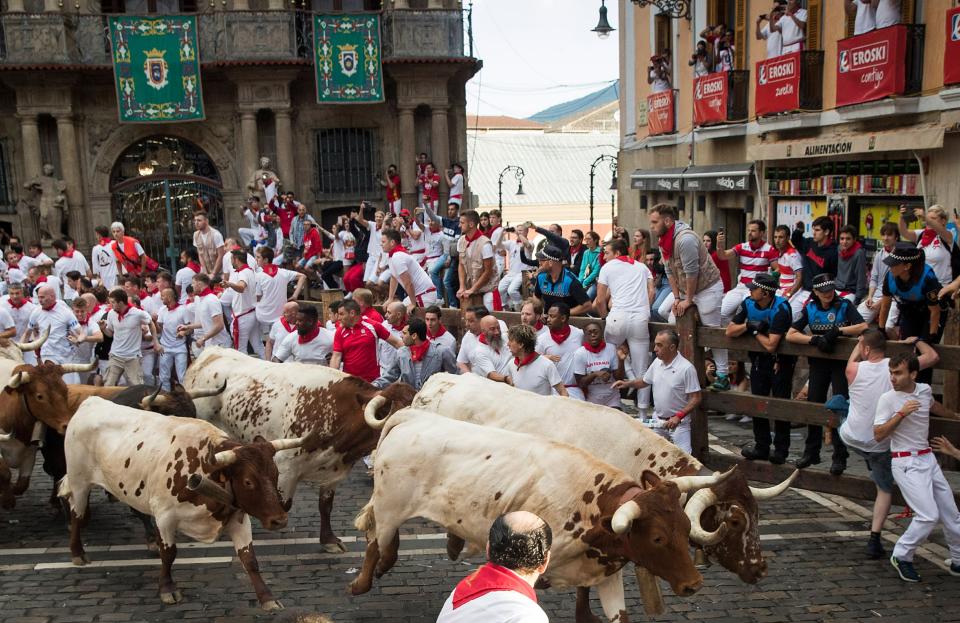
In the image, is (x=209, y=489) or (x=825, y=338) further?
(x=825, y=338)

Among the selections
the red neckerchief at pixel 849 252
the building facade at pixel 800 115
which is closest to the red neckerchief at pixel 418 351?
the red neckerchief at pixel 849 252

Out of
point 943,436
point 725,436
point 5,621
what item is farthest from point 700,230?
point 5,621

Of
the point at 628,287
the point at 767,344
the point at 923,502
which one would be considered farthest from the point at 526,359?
the point at 923,502

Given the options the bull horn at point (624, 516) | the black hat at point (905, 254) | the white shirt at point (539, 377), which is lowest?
the bull horn at point (624, 516)

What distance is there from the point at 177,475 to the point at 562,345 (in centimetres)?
433

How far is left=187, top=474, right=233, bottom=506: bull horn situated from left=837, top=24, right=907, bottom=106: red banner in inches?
530

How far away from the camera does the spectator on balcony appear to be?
721 inches

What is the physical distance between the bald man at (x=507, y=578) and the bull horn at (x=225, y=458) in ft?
11.2

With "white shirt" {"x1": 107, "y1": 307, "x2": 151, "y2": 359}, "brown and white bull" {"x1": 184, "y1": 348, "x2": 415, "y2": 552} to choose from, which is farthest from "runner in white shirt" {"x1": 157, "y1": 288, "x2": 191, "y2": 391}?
"brown and white bull" {"x1": 184, "y1": 348, "x2": 415, "y2": 552}

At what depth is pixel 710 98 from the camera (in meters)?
21.7

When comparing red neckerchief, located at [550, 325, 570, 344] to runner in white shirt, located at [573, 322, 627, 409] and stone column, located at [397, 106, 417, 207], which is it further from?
stone column, located at [397, 106, 417, 207]

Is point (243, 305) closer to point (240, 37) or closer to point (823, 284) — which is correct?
point (823, 284)

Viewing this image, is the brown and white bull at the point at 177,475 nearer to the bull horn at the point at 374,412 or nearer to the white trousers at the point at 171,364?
the bull horn at the point at 374,412

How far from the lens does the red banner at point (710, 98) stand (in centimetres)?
2111
